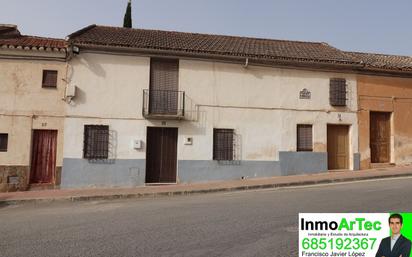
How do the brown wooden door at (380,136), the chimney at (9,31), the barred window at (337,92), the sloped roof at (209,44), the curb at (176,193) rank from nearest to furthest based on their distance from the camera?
1. the curb at (176,193)
2. the sloped roof at (209,44)
3. the chimney at (9,31)
4. the barred window at (337,92)
5. the brown wooden door at (380,136)

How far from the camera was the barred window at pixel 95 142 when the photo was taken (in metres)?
12.3

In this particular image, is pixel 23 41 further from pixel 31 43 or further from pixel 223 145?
pixel 223 145

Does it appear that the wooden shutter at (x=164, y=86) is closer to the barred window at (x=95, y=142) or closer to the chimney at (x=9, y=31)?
the barred window at (x=95, y=142)

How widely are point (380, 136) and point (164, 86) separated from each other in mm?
10419

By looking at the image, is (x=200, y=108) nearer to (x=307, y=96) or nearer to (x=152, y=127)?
(x=152, y=127)

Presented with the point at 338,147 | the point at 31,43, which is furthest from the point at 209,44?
the point at 338,147

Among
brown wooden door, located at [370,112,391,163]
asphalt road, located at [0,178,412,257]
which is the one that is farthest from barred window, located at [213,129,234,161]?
brown wooden door, located at [370,112,391,163]

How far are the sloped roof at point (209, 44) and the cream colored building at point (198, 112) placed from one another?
0.18ft

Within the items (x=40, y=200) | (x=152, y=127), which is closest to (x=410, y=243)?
(x=40, y=200)

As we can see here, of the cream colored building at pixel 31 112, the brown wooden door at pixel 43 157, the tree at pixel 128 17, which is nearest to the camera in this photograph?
the cream colored building at pixel 31 112

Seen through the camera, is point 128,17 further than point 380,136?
Yes

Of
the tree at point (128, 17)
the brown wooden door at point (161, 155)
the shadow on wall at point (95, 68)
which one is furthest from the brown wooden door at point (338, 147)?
the tree at point (128, 17)

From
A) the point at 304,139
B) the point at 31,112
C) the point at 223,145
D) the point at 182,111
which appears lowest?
the point at 223,145

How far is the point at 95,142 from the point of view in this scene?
12.4 metres
